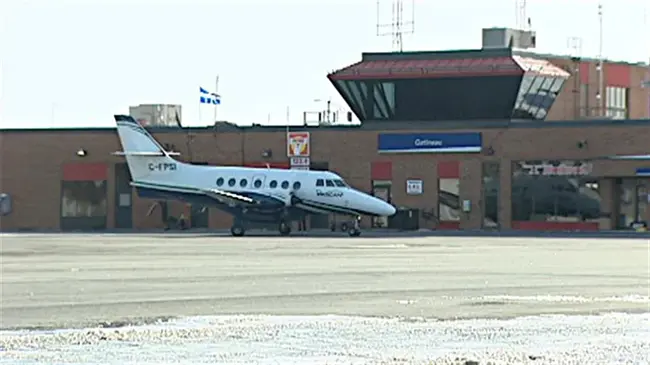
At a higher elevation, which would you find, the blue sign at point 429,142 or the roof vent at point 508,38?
the roof vent at point 508,38

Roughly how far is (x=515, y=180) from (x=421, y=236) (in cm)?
943

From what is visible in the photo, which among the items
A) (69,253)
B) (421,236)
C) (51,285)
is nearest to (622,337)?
(51,285)

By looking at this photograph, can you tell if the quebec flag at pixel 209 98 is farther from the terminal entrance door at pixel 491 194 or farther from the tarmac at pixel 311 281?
the tarmac at pixel 311 281

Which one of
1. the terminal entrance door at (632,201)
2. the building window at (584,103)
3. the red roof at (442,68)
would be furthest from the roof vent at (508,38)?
the terminal entrance door at (632,201)

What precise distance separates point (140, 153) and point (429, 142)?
13.1m

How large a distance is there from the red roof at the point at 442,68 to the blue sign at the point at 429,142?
2947mm

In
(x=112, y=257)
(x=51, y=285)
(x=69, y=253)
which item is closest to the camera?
(x=51, y=285)

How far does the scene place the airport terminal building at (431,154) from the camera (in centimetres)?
6259

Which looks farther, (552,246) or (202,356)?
(552,246)

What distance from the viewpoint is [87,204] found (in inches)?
2719

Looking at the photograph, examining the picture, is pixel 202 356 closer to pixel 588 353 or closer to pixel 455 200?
pixel 588 353

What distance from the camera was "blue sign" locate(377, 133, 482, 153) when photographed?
64.7m

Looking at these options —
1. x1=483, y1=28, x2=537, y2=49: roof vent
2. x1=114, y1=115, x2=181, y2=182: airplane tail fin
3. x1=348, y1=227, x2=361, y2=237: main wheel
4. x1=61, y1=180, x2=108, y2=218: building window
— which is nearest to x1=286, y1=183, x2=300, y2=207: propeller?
x1=348, y1=227, x2=361, y2=237: main wheel

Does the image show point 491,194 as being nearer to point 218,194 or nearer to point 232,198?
point 232,198
